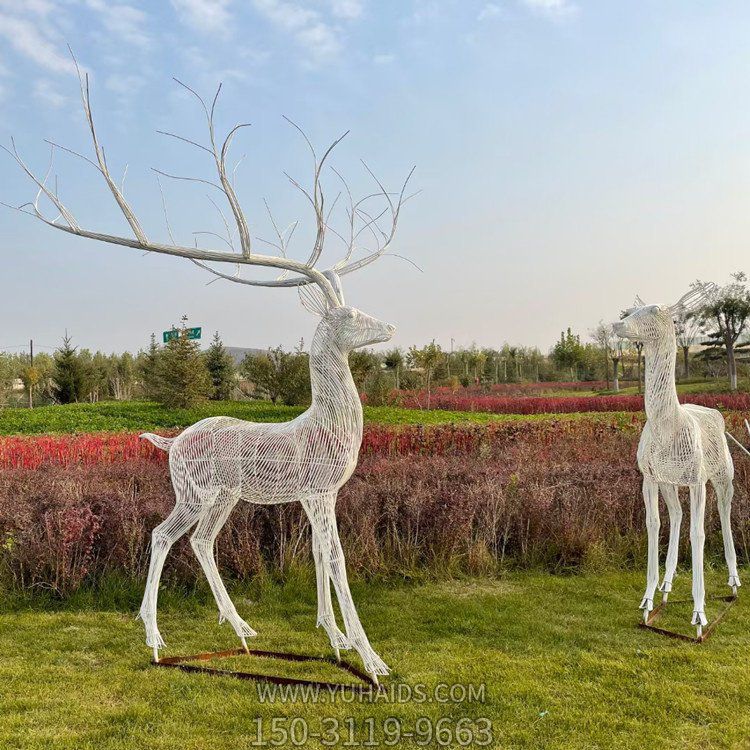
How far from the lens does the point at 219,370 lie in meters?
26.3

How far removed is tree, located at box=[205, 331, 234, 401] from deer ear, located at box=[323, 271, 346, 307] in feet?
75.0

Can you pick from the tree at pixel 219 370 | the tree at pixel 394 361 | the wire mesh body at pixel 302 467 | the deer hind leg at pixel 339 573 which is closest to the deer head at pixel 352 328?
the wire mesh body at pixel 302 467

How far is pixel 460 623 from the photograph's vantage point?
14.2 ft

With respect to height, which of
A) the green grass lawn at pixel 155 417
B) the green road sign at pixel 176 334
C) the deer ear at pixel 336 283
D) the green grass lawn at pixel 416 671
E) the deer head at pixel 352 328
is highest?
the green road sign at pixel 176 334

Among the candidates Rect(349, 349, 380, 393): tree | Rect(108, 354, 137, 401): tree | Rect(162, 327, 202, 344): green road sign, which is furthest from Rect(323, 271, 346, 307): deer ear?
Rect(108, 354, 137, 401): tree

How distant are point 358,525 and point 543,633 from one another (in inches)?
69.4

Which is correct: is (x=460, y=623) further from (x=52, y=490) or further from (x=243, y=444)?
(x=52, y=490)

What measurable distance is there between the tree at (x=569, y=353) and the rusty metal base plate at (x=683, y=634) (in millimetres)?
38924

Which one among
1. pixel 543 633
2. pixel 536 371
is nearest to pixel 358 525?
pixel 543 633

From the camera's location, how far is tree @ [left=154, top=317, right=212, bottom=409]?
19703 mm

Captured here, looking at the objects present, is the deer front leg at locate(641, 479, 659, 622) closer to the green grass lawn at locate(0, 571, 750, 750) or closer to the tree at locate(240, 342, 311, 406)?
the green grass lawn at locate(0, 571, 750, 750)

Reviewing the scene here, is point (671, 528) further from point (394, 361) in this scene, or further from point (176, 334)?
point (394, 361)

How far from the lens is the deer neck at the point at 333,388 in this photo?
3.45m

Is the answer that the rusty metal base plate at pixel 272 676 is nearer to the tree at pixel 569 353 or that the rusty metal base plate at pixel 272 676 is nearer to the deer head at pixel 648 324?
the deer head at pixel 648 324
